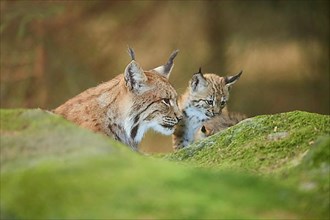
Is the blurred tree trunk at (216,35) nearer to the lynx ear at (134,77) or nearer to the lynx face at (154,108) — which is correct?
the lynx face at (154,108)

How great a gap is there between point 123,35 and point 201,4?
2.97ft

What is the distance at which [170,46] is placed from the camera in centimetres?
1026

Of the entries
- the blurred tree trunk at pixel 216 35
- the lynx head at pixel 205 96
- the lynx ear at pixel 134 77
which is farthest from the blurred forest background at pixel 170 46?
the lynx ear at pixel 134 77

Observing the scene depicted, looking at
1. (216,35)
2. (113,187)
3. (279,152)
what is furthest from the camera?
(216,35)

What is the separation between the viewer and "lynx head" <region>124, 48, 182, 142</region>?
5473mm

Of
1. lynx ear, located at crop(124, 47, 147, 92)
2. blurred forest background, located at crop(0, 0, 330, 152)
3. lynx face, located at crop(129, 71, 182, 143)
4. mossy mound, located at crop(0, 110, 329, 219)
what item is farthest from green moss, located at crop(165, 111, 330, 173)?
blurred forest background, located at crop(0, 0, 330, 152)

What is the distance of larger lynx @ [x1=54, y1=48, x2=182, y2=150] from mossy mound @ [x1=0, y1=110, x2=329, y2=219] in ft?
6.14

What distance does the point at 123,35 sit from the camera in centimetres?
1031

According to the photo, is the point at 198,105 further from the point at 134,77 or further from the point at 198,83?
the point at 134,77

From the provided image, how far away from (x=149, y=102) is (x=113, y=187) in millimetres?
2340

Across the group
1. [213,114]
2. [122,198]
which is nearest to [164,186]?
[122,198]

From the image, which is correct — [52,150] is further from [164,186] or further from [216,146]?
[216,146]

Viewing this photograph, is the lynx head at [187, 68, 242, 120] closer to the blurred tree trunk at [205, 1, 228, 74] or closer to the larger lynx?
the blurred tree trunk at [205, 1, 228, 74]

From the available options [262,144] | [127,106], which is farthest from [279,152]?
[127,106]
